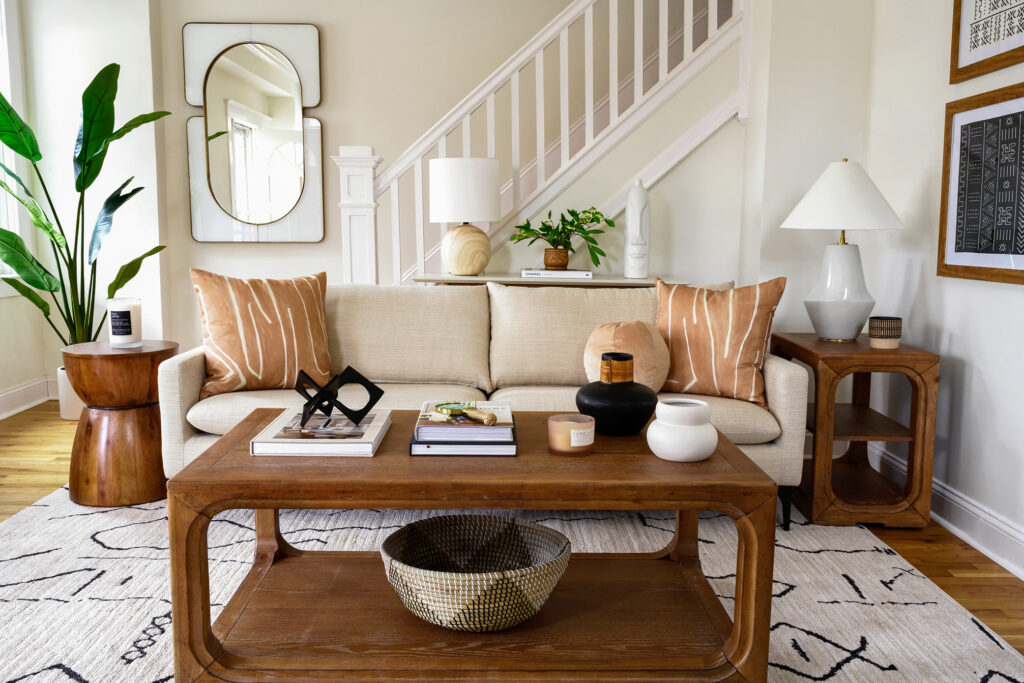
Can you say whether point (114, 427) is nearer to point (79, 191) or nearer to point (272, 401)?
point (272, 401)

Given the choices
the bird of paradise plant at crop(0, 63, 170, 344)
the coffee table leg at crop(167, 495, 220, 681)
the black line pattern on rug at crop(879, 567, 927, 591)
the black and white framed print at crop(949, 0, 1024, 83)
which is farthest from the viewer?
the bird of paradise plant at crop(0, 63, 170, 344)

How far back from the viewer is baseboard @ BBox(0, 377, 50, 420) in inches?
171

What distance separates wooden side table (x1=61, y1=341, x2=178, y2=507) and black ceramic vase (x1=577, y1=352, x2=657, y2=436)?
1.74m

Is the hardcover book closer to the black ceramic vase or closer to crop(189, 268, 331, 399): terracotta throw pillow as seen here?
the black ceramic vase

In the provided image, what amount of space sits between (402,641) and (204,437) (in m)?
1.41

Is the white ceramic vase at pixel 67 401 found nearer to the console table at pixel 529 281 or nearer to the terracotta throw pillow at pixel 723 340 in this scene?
the console table at pixel 529 281

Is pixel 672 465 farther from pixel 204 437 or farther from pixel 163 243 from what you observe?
pixel 163 243

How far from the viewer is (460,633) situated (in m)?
1.68

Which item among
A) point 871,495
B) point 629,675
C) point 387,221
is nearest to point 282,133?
point 387,221

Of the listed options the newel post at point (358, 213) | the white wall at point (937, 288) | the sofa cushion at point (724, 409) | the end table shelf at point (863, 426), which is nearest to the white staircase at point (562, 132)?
the newel post at point (358, 213)

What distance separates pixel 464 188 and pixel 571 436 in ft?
6.81

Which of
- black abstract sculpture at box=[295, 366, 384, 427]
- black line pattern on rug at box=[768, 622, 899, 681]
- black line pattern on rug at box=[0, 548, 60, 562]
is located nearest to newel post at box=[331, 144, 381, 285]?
black line pattern on rug at box=[0, 548, 60, 562]

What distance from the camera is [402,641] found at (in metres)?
1.64

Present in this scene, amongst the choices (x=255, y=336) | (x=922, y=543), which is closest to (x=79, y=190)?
(x=255, y=336)
